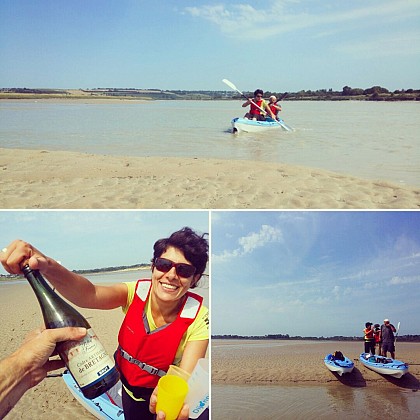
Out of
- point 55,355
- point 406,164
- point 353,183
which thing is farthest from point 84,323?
point 406,164

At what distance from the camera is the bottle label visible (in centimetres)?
205

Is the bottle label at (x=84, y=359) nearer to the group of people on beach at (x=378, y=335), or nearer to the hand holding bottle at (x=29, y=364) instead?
the hand holding bottle at (x=29, y=364)

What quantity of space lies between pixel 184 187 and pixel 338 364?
2.68 metres

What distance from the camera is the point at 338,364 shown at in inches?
97.7

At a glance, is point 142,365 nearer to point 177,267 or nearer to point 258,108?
point 177,267

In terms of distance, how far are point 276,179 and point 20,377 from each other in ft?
13.3

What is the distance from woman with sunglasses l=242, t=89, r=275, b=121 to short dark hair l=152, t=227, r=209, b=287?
1050cm

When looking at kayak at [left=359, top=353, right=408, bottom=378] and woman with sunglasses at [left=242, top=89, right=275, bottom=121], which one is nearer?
kayak at [left=359, top=353, right=408, bottom=378]

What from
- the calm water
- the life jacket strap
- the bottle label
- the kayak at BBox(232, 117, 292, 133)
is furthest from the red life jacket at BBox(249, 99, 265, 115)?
the bottle label

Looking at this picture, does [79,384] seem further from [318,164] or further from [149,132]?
[149,132]

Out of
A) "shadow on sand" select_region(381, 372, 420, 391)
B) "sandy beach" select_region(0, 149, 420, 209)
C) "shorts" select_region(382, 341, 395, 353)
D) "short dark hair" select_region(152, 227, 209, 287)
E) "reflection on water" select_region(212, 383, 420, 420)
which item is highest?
"short dark hair" select_region(152, 227, 209, 287)

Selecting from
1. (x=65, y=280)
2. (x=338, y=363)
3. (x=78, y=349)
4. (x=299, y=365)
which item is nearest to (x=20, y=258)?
(x=65, y=280)

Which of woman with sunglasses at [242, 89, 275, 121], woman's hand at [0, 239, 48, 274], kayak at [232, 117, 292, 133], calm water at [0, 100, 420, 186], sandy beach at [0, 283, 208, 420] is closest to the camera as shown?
woman's hand at [0, 239, 48, 274]

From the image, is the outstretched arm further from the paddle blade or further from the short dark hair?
the paddle blade
